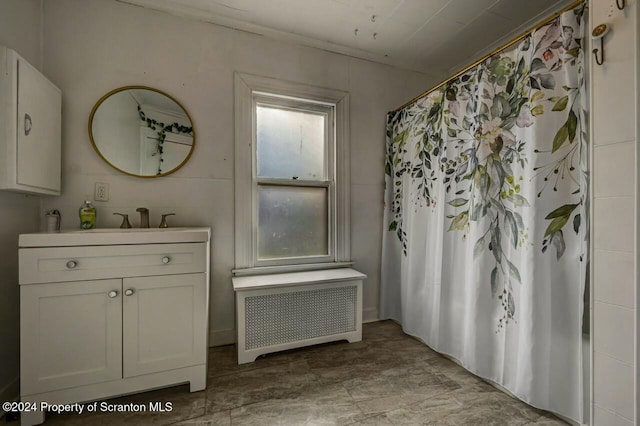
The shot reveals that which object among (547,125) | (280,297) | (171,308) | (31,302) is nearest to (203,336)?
(171,308)

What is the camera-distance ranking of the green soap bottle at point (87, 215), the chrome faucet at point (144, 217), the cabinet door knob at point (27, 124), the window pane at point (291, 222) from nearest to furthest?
the cabinet door knob at point (27, 124) → the green soap bottle at point (87, 215) → the chrome faucet at point (144, 217) → the window pane at point (291, 222)

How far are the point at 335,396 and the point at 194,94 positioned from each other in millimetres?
2141

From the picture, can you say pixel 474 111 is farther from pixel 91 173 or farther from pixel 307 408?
pixel 91 173

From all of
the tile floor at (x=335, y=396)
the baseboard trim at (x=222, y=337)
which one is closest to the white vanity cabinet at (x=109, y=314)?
the tile floor at (x=335, y=396)

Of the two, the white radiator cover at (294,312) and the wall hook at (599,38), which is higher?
the wall hook at (599,38)

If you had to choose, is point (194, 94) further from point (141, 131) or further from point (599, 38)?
point (599, 38)

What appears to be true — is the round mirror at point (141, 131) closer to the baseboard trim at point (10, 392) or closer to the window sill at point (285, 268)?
the window sill at point (285, 268)

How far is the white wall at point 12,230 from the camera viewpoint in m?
1.34

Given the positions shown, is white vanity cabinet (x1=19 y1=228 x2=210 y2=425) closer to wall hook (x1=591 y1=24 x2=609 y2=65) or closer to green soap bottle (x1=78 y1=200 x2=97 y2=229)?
green soap bottle (x1=78 y1=200 x2=97 y2=229)

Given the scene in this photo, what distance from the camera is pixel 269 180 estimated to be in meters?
2.12

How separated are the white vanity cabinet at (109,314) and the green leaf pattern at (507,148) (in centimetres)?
157

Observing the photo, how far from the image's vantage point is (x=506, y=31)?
2.07 metres

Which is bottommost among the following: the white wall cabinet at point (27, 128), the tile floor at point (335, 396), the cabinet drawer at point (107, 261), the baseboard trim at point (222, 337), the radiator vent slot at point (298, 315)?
the tile floor at point (335, 396)

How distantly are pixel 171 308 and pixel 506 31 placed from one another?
302 centimetres
